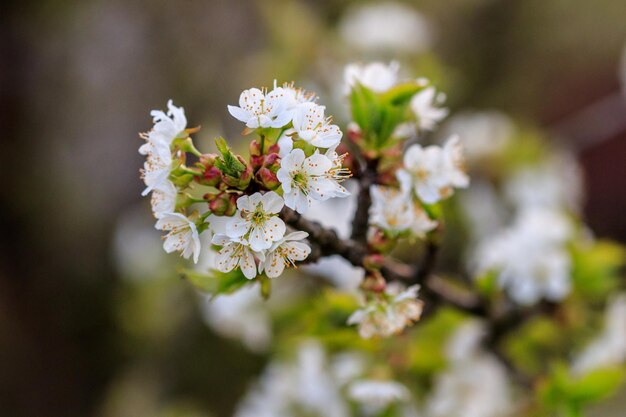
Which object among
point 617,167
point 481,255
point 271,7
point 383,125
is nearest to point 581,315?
point 481,255

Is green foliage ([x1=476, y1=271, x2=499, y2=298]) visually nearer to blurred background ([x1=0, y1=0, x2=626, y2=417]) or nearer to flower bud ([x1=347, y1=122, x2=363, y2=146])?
flower bud ([x1=347, y1=122, x2=363, y2=146])

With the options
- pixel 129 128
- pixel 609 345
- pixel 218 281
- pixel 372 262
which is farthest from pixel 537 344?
pixel 129 128

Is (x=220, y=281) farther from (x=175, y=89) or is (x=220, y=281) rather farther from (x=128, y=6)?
(x=128, y=6)

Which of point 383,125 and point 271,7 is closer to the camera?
point 383,125

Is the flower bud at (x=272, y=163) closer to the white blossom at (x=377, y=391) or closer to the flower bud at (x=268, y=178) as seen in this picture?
the flower bud at (x=268, y=178)

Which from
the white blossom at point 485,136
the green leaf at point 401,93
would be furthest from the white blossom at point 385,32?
the green leaf at point 401,93

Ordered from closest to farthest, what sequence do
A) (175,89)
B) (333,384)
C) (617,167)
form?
(333,384) < (175,89) < (617,167)
